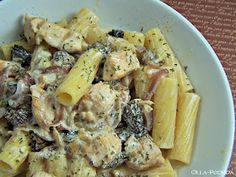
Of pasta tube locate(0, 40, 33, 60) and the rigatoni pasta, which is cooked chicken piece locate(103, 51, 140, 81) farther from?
pasta tube locate(0, 40, 33, 60)

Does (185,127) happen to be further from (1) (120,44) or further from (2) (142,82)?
(1) (120,44)

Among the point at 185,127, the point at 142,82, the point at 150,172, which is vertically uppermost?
the point at 142,82

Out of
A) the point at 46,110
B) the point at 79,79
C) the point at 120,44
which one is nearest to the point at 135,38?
the point at 120,44

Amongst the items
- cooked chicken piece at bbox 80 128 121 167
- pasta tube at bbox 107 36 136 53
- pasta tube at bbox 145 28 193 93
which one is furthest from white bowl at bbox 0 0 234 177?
cooked chicken piece at bbox 80 128 121 167

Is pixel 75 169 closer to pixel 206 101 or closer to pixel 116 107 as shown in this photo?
pixel 116 107

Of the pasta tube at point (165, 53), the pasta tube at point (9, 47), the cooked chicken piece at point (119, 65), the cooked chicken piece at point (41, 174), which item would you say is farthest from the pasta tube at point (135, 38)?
the cooked chicken piece at point (41, 174)
